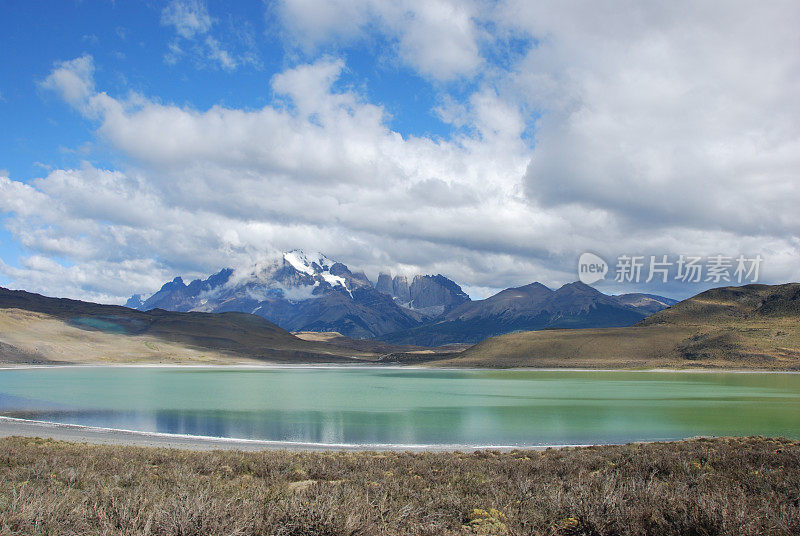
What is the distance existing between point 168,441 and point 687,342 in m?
155

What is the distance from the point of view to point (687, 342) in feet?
498

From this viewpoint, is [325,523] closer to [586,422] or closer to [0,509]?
[0,509]

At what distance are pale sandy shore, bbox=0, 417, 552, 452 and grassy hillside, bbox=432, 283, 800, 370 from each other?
A: 128348 mm

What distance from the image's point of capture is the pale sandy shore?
28359 millimetres

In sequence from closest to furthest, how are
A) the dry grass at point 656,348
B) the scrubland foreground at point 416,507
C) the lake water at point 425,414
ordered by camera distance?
the scrubland foreground at point 416,507, the lake water at point 425,414, the dry grass at point 656,348

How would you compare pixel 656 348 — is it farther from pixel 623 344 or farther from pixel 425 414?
pixel 425 414

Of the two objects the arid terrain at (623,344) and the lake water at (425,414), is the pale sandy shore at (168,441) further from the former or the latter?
the arid terrain at (623,344)

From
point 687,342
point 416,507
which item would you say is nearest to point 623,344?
point 687,342

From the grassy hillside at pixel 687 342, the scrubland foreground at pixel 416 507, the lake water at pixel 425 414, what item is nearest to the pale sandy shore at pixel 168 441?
the lake water at pixel 425 414

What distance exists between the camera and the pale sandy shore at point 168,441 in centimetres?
2836

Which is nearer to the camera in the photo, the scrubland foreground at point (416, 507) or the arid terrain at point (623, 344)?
the scrubland foreground at point (416, 507)

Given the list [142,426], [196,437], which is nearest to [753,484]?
[196,437]

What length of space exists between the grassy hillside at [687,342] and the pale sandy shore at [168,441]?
128348mm

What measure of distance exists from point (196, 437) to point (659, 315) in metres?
197
